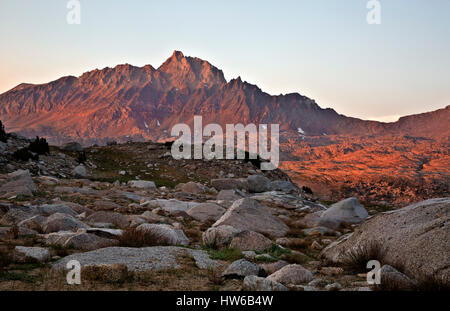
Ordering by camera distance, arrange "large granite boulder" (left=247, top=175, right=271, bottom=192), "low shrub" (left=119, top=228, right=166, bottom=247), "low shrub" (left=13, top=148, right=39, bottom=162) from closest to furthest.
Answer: "low shrub" (left=119, top=228, right=166, bottom=247) → "low shrub" (left=13, top=148, right=39, bottom=162) → "large granite boulder" (left=247, top=175, right=271, bottom=192)

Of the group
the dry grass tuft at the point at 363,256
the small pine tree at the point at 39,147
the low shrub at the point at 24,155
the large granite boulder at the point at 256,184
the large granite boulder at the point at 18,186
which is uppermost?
the small pine tree at the point at 39,147

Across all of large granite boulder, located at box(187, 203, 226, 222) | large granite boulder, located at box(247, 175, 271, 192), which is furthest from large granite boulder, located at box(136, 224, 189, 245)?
large granite boulder, located at box(247, 175, 271, 192)

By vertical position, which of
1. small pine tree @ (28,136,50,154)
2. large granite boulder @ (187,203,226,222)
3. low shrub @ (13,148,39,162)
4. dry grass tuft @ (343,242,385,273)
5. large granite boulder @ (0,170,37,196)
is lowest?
large granite boulder @ (187,203,226,222)

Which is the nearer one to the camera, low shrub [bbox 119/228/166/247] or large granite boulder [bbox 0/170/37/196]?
low shrub [bbox 119/228/166/247]

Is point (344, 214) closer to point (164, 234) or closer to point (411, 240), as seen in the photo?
point (411, 240)

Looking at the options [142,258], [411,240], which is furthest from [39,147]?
[411,240]

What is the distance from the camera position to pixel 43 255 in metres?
6.82

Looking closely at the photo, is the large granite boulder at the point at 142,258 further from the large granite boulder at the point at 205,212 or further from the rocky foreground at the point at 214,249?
the large granite boulder at the point at 205,212

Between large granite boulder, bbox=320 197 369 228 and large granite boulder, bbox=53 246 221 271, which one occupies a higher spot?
large granite boulder, bbox=53 246 221 271

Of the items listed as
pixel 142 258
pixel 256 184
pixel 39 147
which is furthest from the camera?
pixel 256 184

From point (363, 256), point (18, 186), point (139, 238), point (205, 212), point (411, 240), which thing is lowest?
point (205, 212)

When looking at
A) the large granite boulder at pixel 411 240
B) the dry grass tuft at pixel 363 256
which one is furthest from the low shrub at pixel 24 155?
the dry grass tuft at pixel 363 256

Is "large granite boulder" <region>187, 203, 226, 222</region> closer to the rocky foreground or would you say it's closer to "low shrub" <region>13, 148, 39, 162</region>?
the rocky foreground
